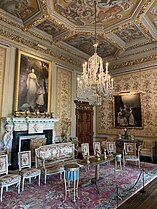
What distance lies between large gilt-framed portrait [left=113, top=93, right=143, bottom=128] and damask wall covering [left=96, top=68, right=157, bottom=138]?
0.21 meters

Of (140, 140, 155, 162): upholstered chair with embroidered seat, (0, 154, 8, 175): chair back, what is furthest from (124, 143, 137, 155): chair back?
(0, 154, 8, 175): chair back

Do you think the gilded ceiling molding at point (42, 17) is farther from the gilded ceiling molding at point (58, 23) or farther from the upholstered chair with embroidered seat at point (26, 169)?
the upholstered chair with embroidered seat at point (26, 169)

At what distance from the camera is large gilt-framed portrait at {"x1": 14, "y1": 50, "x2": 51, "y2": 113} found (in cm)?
618

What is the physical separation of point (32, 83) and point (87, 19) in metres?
3.28

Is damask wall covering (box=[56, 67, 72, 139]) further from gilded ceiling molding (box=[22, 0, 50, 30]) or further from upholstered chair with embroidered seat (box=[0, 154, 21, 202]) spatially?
upholstered chair with embroidered seat (box=[0, 154, 21, 202])

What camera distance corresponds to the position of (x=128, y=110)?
27.9ft

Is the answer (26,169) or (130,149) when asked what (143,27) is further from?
(26,169)

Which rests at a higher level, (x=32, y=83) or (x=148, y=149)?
(x=32, y=83)

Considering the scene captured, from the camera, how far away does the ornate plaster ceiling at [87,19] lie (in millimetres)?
5094

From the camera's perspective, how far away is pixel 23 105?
6.24 m

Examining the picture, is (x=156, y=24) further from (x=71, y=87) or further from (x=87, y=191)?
(x=87, y=191)

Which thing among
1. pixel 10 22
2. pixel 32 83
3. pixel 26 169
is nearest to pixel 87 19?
pixel 10 22

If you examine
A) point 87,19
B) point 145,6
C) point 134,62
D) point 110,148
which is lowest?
point 110,148

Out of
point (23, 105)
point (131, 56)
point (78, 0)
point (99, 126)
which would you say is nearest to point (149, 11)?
point (78, 0)
